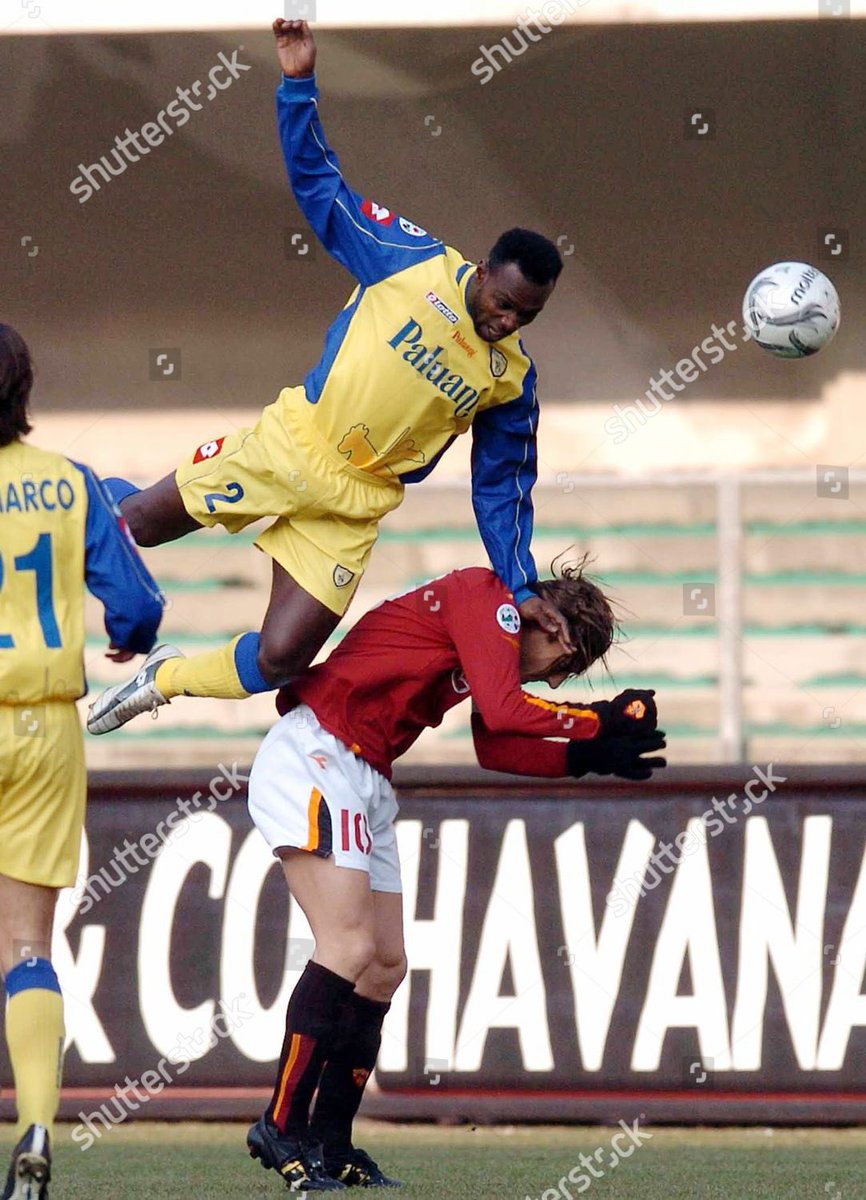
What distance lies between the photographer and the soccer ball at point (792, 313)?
5633mm

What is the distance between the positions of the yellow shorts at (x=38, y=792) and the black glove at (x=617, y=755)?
1286mm

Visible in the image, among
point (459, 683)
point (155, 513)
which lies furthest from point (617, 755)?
point (155, 513)

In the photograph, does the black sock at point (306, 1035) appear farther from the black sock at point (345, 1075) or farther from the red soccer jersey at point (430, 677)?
the red soccer jersey at point (430, 677)

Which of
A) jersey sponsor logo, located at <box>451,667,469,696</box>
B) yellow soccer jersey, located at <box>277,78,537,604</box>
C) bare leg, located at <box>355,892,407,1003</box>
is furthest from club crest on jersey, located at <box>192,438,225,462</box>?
bare leg, located at <box>355,892,407,1003</box>

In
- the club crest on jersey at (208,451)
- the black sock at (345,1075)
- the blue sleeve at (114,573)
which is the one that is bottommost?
→ the black sock at (345,1075)

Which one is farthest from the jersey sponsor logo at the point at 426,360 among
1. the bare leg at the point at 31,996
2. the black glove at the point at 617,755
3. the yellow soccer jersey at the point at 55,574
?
the bare leg at the point at 31,996

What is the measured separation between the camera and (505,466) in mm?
5496

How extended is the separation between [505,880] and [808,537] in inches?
155

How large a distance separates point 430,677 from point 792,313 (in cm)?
163

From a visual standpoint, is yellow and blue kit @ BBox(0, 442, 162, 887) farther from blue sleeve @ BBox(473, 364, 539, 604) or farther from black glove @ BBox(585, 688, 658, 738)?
blue sleeve @ BBox(473, 364, 539, 604)

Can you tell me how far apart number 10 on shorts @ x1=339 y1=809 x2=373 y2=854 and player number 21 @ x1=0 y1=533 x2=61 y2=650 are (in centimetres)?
101

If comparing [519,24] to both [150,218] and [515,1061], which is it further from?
[515,1061]

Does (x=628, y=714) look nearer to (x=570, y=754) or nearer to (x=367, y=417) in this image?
(x=570, y=754)

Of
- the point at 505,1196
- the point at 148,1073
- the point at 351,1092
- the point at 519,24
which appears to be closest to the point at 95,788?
the point at 148,1073
